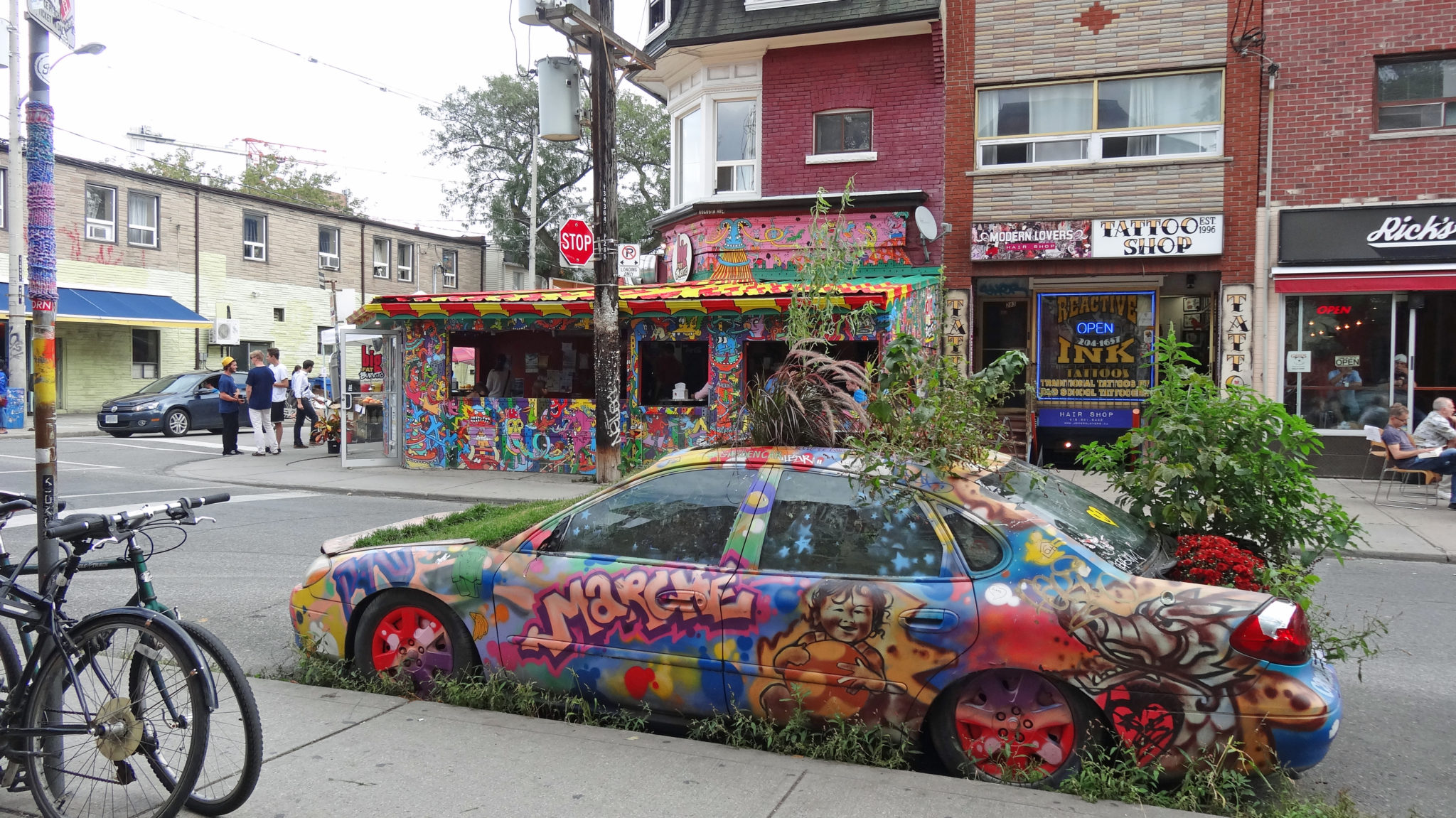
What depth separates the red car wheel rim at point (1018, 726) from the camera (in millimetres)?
3713

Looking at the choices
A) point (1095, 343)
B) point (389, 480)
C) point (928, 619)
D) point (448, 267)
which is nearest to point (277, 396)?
point (389, 480)

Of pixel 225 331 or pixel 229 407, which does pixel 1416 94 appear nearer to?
pixel 229 407

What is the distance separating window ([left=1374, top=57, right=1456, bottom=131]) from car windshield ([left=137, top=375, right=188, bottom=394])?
2420 cm

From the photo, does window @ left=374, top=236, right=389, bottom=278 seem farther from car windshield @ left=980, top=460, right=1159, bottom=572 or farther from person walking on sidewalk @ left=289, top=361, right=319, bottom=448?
car windshield @ left=980, top=460, right=1159, bottom=572

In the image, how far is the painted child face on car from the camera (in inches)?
154

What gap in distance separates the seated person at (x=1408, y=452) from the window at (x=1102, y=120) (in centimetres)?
469

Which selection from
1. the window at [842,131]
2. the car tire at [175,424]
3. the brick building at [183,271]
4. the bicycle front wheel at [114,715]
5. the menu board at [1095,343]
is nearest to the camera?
the bicycle front wheel at [114,715]

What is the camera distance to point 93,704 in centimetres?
325

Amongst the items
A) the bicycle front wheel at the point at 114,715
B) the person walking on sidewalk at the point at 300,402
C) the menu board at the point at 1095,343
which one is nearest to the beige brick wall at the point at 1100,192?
the menu board at the point at 1095,343

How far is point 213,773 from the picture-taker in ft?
11.4

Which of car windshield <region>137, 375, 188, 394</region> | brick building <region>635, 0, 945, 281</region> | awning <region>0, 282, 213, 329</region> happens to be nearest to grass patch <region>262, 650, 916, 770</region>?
brick building <region>635, 0, 945, 281</region>

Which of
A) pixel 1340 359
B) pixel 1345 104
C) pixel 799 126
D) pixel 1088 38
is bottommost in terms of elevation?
pixel 1340 359

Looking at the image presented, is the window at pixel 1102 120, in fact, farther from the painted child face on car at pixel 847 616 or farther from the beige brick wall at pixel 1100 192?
the painted child face on car at pixel 847 616

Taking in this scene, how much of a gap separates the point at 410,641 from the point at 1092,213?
Answer: 13231 mm
